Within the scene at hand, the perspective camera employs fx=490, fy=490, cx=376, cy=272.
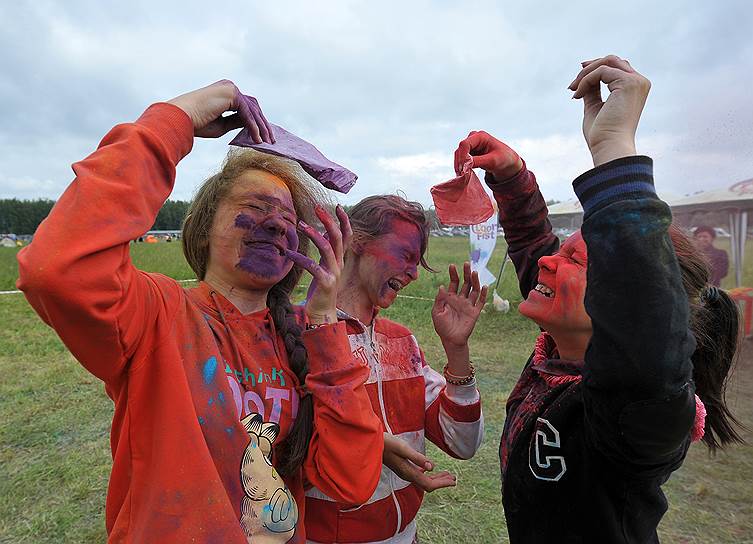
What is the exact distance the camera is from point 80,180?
1.03 metres

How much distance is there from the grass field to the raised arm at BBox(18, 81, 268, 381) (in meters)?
2.65

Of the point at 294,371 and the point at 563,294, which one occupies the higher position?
the point at 563,294

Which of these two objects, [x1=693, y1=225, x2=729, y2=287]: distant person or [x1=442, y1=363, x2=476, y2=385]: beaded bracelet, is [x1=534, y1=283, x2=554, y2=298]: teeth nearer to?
[x1=442, y1=363, x2=476, y2=385]: beaded bracelet

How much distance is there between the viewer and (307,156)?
60.9 inches

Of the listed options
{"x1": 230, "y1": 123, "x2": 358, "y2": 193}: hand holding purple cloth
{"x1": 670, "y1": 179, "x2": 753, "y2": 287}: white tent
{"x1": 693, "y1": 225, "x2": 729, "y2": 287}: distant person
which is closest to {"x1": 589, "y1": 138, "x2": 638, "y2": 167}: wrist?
{"x1": 230, "y1": 123, "x2": 358, "y2": 193}: hand holding purple cloth

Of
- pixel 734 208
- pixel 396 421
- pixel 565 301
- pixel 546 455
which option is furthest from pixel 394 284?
pixel 734 208

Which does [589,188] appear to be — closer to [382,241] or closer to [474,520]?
[382,241]

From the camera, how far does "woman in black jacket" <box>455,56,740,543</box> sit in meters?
0.94

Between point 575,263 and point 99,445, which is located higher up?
point 575,263

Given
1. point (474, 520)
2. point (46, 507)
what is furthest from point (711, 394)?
point (46, 507)

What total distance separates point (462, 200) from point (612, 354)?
0.91 metres

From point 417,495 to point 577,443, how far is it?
705 millimetres

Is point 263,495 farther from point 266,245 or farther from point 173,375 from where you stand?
point 266,245

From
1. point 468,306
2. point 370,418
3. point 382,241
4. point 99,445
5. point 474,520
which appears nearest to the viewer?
point 370,418
